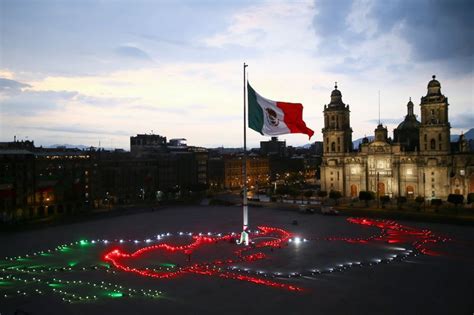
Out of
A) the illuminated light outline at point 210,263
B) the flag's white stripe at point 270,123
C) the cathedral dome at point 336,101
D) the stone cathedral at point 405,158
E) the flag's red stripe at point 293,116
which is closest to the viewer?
the illuminated light outline at point 210,263

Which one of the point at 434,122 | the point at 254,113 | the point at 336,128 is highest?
the point at 336,128

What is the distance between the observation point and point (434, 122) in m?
85.2

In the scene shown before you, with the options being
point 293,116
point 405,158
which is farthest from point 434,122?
point 293,116

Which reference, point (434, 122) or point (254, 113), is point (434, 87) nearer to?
point (434, 122)

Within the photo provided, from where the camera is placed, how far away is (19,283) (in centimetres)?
3291

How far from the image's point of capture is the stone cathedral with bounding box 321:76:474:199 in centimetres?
8369

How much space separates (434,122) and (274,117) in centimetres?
5804

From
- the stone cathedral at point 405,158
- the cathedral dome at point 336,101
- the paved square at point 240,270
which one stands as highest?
the cathedral dome at point 336,101

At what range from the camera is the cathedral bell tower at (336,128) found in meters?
98.0

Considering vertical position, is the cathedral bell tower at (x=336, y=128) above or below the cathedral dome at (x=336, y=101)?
below

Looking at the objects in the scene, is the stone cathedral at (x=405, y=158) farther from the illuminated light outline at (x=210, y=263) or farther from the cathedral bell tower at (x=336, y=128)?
the illuminated light outline at (x=210, y=263)

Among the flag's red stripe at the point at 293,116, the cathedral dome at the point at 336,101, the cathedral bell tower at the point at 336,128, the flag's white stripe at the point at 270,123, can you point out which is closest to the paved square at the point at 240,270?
the flag's white stripe at the point at 270,123

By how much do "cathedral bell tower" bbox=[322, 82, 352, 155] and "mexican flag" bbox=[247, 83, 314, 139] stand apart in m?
60.9

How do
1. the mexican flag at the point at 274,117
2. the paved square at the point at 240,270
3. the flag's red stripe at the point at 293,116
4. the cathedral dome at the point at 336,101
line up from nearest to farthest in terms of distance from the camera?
the paved square at the point at 240,270 → the mexican flag at the point at 274,117 → the flag's red stripe at the point at 293,116 → the cathedral dome at the point at 336,101
